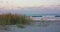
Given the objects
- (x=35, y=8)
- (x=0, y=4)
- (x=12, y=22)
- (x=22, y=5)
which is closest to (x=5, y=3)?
(x=0, y=4)

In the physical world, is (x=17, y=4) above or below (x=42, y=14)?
above

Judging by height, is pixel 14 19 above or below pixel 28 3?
below

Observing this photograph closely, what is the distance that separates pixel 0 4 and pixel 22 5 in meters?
0.22

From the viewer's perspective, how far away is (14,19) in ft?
2.55

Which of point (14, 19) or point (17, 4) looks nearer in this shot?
point (14, 19)

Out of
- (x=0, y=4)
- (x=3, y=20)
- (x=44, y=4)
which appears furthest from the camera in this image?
(x=44, y=4)

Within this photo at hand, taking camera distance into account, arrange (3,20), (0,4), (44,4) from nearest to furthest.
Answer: (3,20) < (0,4) < (44,4)

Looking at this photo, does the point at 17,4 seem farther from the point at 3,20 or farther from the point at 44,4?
the point at 3,20

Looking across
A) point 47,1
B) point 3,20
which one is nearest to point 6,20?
point 3,20

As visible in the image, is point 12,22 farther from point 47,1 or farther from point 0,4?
point 47,1

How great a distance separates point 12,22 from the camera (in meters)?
0.80

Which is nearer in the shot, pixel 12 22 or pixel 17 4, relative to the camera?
pixel 12 22

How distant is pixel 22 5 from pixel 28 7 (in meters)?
0.07

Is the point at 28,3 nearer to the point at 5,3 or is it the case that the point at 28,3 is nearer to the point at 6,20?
the point at 5,3
